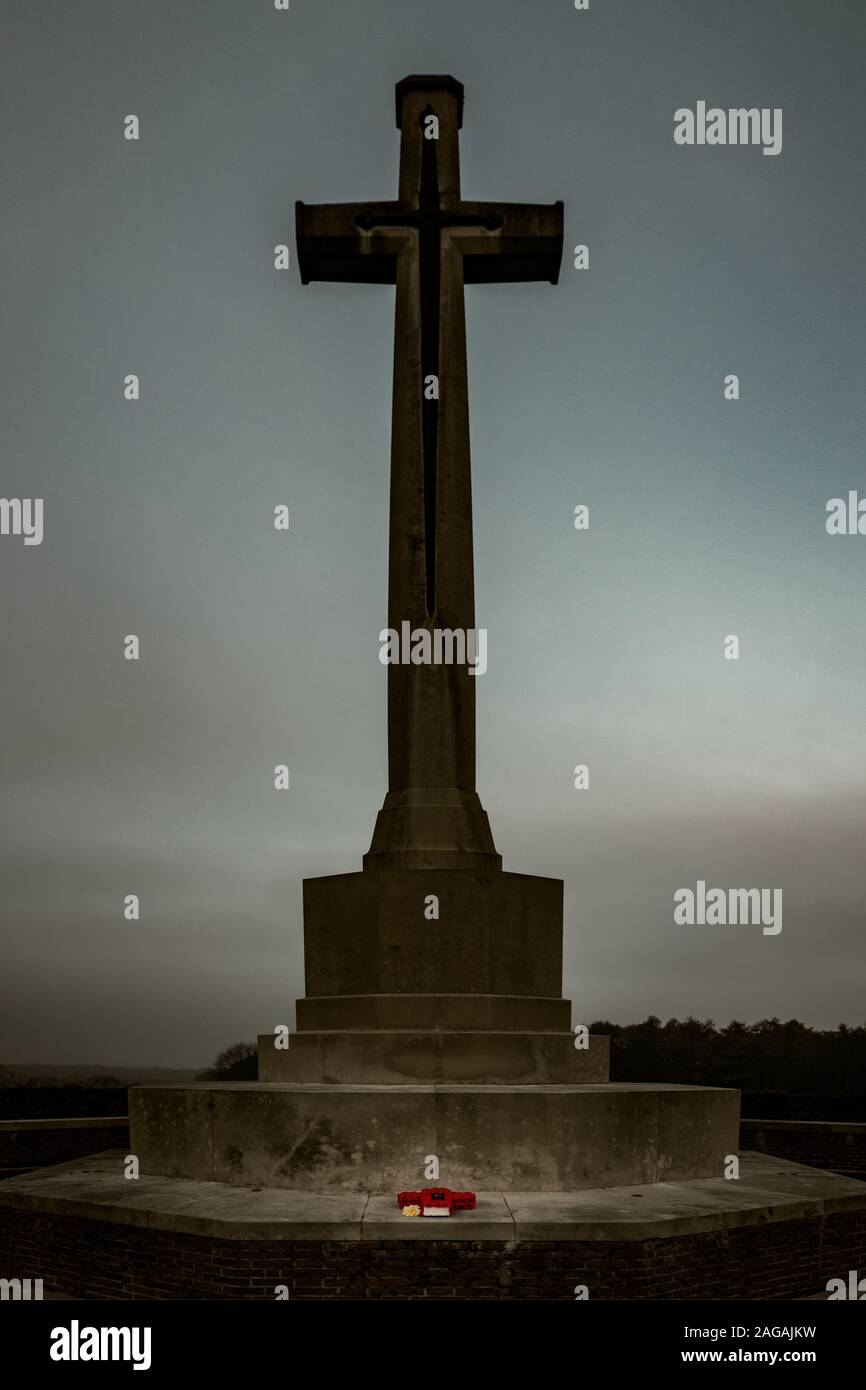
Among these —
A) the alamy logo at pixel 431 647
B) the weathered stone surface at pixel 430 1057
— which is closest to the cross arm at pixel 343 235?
the alamy logo at pixel 431 647

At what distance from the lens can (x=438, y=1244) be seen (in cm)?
753

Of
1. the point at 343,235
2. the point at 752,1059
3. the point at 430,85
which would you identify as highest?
the point at 430,85

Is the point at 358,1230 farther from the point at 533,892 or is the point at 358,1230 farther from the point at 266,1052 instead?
the point at 533,892

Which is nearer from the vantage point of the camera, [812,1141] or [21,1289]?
[21,1289]

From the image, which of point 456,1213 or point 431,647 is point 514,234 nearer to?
point 431,647

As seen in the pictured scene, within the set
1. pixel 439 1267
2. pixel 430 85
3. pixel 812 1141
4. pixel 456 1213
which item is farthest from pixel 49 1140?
pixel 430 85

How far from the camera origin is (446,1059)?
1012 centimetres

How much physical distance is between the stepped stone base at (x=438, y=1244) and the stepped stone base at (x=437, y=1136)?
0.22 m

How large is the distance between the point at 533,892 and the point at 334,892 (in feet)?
6.45

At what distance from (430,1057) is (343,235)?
9.11 metres
